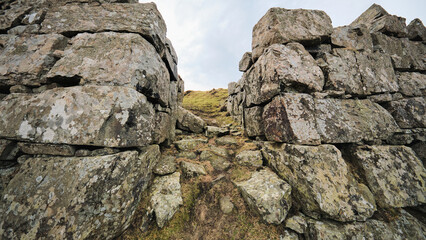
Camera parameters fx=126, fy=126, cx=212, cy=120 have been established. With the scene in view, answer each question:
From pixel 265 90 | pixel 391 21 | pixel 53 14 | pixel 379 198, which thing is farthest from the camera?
pixel 391 21

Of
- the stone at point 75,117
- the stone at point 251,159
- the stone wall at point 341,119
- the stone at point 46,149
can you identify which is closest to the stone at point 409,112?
the stone wall at point 341,119

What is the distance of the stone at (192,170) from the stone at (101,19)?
13.0ft

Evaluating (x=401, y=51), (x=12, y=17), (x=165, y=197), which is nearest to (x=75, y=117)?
(x=165, y=197)

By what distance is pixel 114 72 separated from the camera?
3.13 metres

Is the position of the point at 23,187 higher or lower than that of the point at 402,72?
lower

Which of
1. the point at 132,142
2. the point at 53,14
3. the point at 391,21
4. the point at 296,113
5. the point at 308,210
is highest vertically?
the point at 391,21

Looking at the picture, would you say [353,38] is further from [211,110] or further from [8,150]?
[211,110]

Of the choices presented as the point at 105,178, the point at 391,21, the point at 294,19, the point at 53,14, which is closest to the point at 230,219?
the point at 105,178

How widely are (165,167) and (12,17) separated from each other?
6397 millimetres

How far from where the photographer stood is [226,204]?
129 inches

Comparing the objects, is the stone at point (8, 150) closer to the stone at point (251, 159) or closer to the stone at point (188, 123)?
the stone at point (188, 123)

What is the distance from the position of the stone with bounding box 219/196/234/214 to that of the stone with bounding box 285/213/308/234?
1.30 meters

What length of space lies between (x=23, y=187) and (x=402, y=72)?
12942 mm

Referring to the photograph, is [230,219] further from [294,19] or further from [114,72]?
[294,19]
